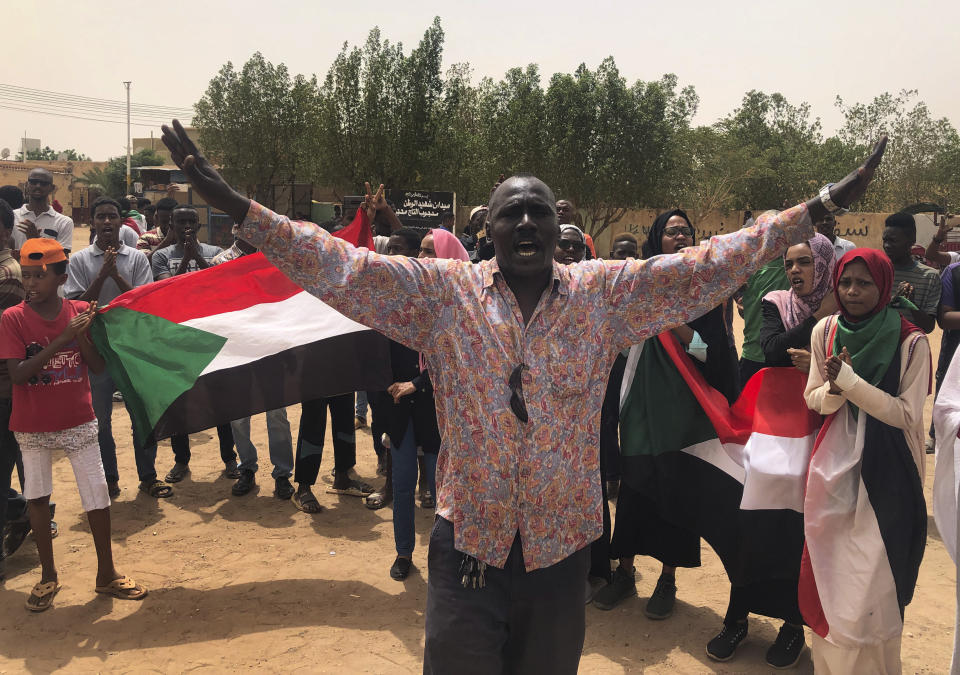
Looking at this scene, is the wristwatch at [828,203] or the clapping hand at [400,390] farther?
the clapping hand at [400,390]

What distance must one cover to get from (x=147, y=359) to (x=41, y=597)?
1600 millimetres

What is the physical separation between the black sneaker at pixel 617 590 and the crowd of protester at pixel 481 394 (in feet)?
0.04

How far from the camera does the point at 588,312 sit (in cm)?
250

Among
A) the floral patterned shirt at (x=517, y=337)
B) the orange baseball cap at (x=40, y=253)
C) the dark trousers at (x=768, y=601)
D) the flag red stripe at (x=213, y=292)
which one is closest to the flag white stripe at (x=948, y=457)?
the dark trousers at (x=768, y=601)

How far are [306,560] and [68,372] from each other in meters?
2.10

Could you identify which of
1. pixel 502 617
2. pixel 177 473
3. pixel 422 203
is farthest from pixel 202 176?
pixel 422 203

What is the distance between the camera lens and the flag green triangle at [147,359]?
193 inches

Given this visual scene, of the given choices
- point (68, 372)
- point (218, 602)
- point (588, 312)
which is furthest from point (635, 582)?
point (68, 372)

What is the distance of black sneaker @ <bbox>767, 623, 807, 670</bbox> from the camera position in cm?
416

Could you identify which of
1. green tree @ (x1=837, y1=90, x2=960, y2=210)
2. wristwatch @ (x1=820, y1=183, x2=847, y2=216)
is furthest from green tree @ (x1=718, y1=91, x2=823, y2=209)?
wristwatch @ (x1=820, y1=183, x2=847, y2=216)

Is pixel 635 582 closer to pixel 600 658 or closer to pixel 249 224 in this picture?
pixel 600 658

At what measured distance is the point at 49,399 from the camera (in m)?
4.71

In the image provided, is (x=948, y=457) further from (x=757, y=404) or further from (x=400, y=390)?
(x=400, y=390)

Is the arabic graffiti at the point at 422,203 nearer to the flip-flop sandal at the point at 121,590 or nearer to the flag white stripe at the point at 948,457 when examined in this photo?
the flip-flop sandal at the point at 121,590
